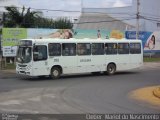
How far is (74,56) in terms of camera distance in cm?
3003

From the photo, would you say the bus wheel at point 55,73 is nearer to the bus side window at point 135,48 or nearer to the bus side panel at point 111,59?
the bus side panel at point 111,59

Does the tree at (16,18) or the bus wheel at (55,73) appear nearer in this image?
the bus wheel at (55,73)

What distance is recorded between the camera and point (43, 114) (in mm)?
13867

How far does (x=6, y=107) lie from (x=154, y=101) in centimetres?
594

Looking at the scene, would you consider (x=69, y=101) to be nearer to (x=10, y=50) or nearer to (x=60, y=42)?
(x=60, y=42)

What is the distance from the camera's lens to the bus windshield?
2791 centimetres

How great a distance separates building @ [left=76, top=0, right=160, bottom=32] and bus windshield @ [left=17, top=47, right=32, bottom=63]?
64903 millimetres

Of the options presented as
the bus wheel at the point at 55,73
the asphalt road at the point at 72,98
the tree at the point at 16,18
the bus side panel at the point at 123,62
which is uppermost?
the tree at the point at 16,18

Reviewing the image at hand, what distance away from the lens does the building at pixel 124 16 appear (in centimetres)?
9588

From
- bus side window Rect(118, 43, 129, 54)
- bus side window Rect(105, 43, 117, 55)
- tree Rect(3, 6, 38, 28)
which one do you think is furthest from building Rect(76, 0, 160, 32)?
bus side window Rect(105, 43, 117, 55)

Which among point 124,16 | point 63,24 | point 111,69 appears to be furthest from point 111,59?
point 124,16

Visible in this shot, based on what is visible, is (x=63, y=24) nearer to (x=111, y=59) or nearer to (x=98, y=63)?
(x=111, y=59)

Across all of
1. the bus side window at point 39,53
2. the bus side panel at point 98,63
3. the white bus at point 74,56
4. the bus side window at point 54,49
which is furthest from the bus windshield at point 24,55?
the bus side panel at point 98,63

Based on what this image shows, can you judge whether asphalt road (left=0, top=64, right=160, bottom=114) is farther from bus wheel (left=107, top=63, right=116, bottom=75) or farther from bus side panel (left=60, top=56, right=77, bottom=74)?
bus wheel (left=107, top=63, right=116, bottom=75)
